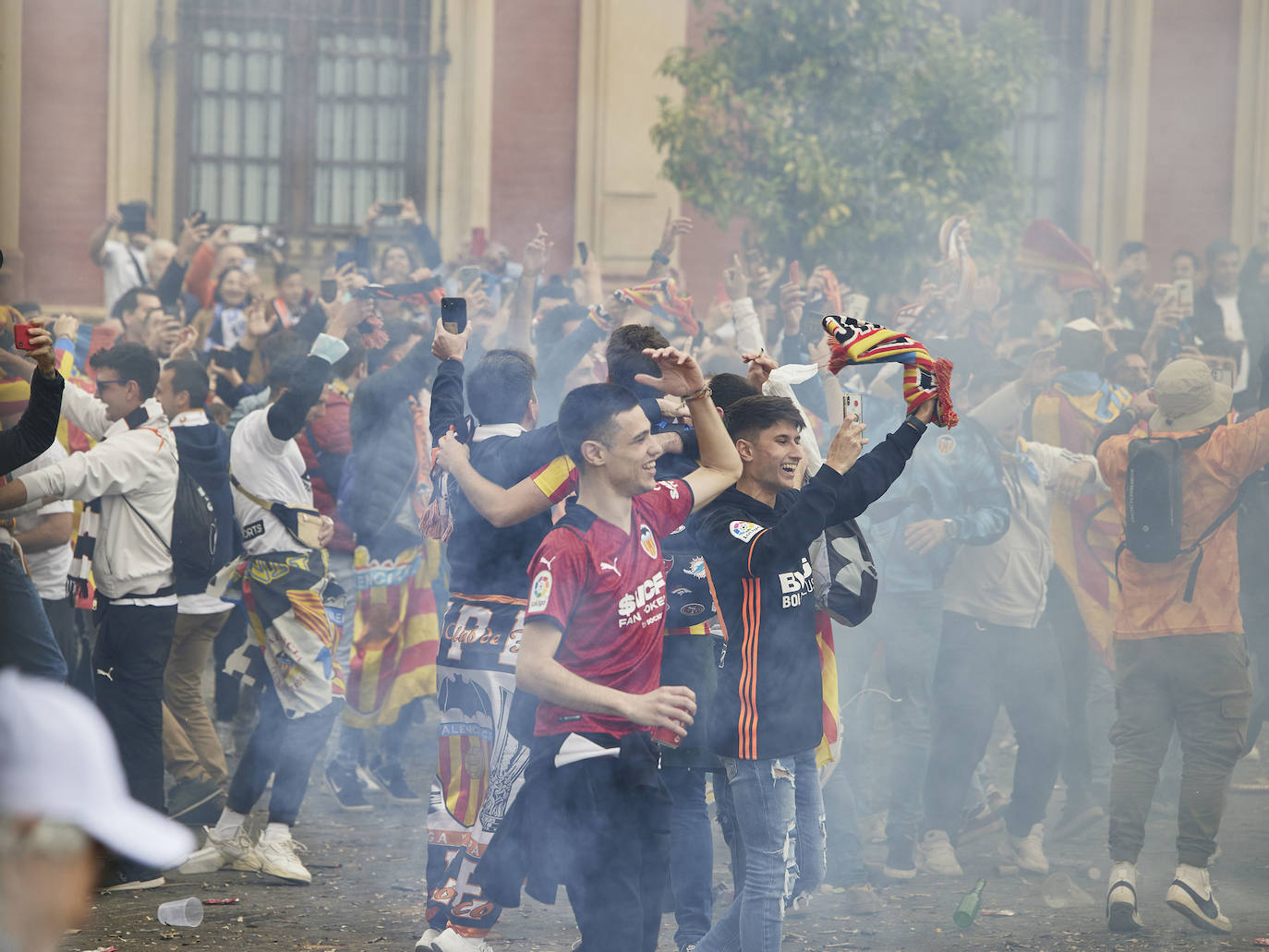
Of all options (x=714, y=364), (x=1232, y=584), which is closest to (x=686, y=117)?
(x=714, y=364)

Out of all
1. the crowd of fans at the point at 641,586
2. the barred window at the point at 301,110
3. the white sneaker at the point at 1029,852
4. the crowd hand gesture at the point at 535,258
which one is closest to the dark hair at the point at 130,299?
the crowd of fans at the point at 641,586

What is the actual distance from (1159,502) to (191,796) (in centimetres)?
302

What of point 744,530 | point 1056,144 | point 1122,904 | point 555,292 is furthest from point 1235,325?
point 744,530

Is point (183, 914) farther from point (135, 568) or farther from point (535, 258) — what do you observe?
point (535, 258)

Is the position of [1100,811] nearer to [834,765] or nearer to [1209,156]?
[834,765]

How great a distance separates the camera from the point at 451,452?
3340 millimetres

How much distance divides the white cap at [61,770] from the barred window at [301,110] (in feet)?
39.1

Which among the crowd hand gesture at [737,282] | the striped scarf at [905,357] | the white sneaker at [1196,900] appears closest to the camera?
the striped scarf at [905,357]

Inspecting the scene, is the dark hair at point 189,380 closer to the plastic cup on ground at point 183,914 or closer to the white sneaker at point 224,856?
the white sneaker at point 224,856

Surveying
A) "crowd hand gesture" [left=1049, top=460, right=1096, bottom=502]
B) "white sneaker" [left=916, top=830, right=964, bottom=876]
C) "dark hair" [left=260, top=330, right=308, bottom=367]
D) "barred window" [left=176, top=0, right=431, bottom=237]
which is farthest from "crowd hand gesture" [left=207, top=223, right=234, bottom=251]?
"white sneaker" [left=916, top=830, right=964, bottom=876]

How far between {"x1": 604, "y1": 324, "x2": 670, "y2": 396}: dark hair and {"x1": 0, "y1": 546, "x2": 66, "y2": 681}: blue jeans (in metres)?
1.65

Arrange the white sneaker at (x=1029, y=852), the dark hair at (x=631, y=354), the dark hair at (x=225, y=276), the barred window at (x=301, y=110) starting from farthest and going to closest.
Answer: the barred window at (x=301, y=110), the dark hair at (x=225, y=276), the white sneaker at (x=1029, y=852), the dark hair at (x=631, y=354)

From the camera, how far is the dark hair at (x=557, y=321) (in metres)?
6.43

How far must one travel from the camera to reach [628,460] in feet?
9.43
